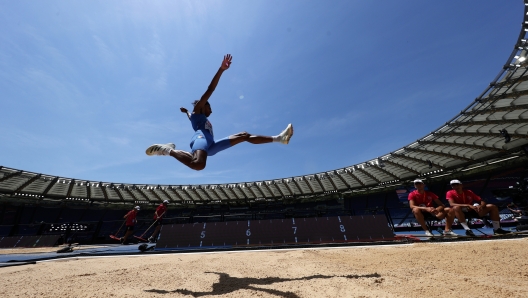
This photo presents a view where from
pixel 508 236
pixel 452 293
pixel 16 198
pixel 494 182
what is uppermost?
pixel 16 198

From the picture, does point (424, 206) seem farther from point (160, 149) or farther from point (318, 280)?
point (160, 149)

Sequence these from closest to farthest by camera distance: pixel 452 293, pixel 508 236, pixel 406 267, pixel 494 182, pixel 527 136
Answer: pixel 452 293 < pixel 406 267 < pixel 508 236 < pixel 527 136 < pixel 494 182

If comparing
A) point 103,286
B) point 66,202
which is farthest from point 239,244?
point 66,202

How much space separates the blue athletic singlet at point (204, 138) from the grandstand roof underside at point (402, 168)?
42.7ft

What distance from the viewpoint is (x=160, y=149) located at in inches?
173

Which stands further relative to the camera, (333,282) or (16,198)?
(16,198)

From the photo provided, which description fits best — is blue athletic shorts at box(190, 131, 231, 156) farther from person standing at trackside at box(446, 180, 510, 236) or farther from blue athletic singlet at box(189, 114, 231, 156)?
person standing at trackside at box(446, 180, 510, 236)

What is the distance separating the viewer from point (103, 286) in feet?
8.06

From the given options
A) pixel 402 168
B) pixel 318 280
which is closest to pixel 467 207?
pixel 318 280

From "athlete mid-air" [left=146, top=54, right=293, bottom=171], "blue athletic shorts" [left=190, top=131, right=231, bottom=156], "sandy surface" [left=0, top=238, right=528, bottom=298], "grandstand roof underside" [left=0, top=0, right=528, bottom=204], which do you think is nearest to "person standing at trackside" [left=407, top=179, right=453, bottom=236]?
"sandy surface" [left=0, top=238, right=528, bottom=298]

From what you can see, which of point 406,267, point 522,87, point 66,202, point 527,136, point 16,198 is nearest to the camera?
point 406,267

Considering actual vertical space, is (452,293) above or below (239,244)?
below

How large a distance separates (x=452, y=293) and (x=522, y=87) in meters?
15.5

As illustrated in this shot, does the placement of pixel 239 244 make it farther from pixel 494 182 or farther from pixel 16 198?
pixel 16 198
